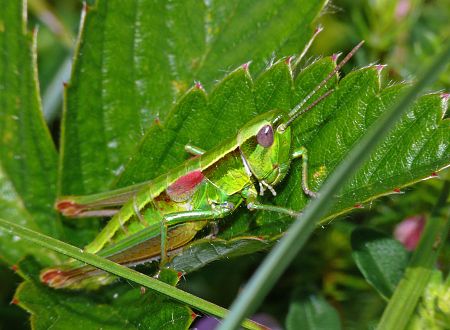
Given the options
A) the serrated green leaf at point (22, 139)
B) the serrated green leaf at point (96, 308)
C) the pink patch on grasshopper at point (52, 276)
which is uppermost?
the serrated green leaf at point (22, 139)

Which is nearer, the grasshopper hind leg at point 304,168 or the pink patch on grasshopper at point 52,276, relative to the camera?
the grasshopper hind leg at point 304,168

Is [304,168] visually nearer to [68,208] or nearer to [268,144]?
[268,144]

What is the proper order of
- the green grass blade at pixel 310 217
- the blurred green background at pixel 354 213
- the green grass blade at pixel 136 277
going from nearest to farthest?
the green grass blade at pixel 310 217, the green grass blade at pixel 136 277, the blurred green background at pixel 354 213

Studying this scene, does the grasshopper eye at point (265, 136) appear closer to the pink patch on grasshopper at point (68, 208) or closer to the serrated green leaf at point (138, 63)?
the serrated green leaf at point (138, 63)

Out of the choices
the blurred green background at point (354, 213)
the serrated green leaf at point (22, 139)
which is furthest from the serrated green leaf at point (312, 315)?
the serrated green leaf at point (22, 139)

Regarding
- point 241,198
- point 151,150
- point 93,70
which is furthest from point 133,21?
point 241,198

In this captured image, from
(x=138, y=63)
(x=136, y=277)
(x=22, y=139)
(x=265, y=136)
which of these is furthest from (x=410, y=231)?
(x=22, y=139)

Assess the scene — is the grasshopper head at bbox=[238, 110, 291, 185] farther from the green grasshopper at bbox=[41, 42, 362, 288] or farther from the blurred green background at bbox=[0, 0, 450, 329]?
the blurred green background at bbox=[0, 0, 450, 329]

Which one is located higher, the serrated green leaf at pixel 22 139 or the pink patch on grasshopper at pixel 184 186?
the serrated green leaf at pixel 22 139

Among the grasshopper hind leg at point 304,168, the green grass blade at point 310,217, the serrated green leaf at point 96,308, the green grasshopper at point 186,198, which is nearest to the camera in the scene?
the green grass blade at point 310,217
